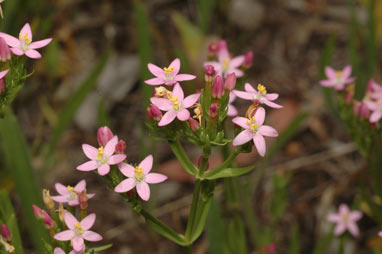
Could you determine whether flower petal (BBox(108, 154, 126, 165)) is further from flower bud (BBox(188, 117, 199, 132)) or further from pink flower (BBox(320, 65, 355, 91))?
pink flower (BBox(320, 65, 355, 91))

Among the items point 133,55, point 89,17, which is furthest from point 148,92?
point 89,17

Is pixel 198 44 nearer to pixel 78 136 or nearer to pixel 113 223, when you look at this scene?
pixel 78 136

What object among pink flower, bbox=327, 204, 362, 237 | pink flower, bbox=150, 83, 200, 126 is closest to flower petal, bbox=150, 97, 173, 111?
pink flower, bbox=150, 83, 200, 126

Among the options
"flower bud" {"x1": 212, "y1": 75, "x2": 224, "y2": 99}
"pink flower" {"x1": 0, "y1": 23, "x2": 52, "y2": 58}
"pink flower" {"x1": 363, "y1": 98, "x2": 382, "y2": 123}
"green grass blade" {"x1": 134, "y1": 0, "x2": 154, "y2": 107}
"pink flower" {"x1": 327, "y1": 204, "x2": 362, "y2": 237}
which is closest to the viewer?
"flower bud" {"x1": 212, "y1": 75, "x2": 224, "y2": 99}

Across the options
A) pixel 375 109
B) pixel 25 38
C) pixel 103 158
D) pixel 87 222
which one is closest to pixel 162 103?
pixel 103 158

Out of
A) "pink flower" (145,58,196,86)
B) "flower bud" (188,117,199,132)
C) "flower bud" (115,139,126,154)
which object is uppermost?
"pink flower" (145,58,196,86)
